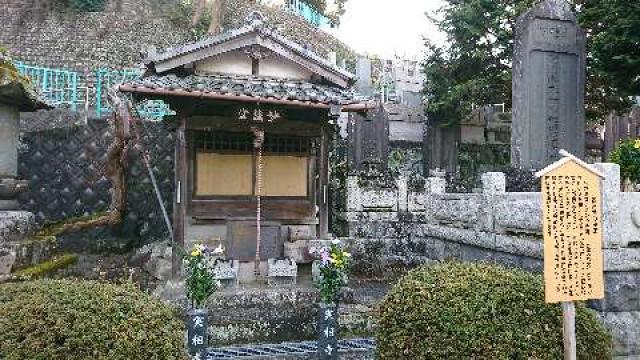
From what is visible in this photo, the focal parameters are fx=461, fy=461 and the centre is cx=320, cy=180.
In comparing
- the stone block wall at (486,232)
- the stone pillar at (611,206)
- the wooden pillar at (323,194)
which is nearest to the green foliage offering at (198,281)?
the wooden pillar at (323,194)

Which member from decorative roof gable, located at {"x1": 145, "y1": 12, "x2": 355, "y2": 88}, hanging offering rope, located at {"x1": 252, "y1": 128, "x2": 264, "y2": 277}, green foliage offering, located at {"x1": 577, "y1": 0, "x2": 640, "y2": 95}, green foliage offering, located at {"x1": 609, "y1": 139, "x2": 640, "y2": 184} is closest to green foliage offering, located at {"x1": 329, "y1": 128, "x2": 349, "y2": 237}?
decorative roof gable, located at {"x1": 145, "y1": 12, "x2": 355, "y2": 88}

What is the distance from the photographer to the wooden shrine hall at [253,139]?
32.3 ft

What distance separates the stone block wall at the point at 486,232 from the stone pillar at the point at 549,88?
2677 mm

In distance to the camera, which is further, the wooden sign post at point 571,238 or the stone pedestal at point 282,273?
the stone pedestal at point 282,273

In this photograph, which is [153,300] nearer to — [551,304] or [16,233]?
[551,304]

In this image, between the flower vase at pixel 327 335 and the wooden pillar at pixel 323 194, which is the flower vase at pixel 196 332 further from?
the wooden pillar at pixel 323 194

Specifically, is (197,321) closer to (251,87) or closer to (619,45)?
(251,87)

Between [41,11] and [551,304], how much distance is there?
28.2 meters

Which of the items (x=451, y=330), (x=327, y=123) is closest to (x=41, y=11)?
(x=327, y=123)

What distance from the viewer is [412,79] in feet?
79.3

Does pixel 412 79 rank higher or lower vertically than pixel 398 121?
higher

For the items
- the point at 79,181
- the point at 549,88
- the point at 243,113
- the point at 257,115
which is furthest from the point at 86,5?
the point at 549,88

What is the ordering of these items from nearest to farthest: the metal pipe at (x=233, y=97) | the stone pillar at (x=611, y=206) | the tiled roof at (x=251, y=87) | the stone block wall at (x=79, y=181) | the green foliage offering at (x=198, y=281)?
the stone pillar at (x=611, y=206), the green foliage offering at (x=198, y=281), the metal pipe at (x=233, y=97), the tiled roof at (x=251, y=87), the stone block wall at (x=79, y=181)

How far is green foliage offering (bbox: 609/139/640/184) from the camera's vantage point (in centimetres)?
791
